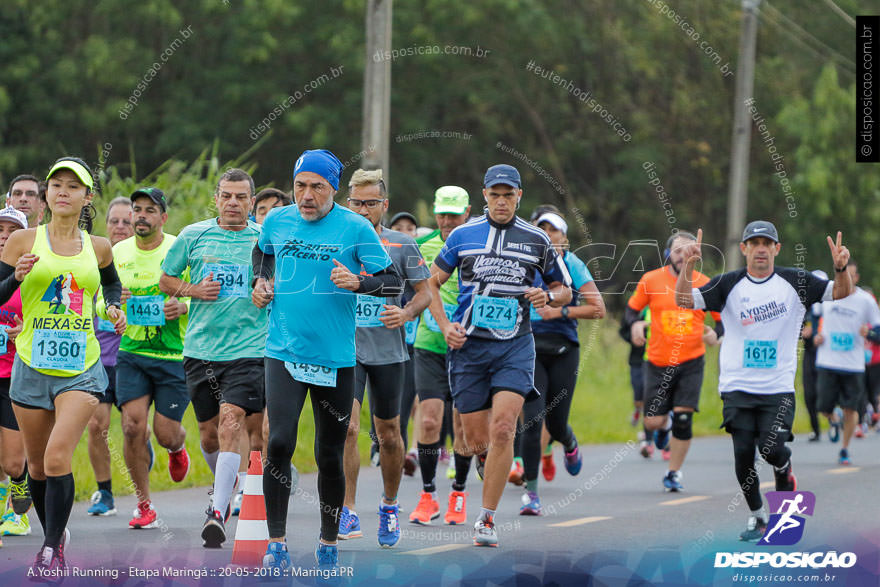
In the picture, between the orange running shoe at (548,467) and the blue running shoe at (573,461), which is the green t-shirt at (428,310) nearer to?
the blue running shoe at (573,461)

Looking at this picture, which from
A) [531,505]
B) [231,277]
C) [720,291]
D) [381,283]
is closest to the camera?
[381,283]

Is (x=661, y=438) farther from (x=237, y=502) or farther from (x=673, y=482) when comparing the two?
(x=237, y=502)

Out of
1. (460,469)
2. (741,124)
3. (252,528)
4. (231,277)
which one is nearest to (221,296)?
(231,277)

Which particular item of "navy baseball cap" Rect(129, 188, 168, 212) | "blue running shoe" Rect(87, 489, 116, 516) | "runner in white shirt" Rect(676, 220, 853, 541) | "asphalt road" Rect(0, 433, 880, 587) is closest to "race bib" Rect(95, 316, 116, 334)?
"navy baseball cap" Rect(129, 188, 168, 212)

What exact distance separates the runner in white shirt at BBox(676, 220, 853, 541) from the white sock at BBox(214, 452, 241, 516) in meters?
3.01

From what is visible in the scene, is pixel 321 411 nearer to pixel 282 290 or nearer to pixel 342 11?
pixel 282 290

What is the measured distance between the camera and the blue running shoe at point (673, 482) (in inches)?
482

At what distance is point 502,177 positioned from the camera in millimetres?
8898

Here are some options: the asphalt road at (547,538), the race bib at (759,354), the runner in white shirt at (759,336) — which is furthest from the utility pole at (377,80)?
the race bib at (759,354)

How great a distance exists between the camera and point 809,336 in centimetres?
1755

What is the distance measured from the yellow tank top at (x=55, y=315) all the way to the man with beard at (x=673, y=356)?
6241 millimetres

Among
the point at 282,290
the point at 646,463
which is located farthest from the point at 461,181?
the point at 282,290

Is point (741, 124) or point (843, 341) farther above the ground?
point (741, 124)

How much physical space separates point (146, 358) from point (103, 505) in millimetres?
1229
